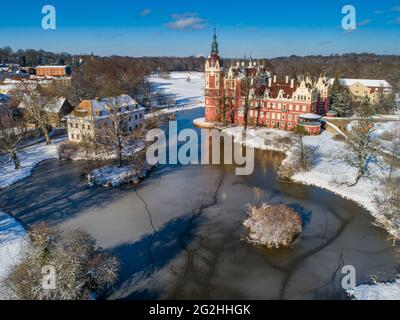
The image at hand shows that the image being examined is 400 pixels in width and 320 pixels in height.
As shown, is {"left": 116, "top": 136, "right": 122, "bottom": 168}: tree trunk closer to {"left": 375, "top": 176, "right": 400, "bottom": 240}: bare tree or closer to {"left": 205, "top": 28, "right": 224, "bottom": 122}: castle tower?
{"left": 375, "top": 176, "right": 400, "bottom": 240}: bare tree

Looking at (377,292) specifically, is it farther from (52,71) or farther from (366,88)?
(52,71)

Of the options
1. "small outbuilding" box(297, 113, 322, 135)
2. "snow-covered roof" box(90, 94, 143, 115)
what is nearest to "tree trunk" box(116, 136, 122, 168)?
→ "snow-covered roof" box(90, 94, 143, 115)

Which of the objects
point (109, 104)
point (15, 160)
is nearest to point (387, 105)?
point (109, 104)

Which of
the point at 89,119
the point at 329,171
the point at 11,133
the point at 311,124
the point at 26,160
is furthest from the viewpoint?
the point at 311,124

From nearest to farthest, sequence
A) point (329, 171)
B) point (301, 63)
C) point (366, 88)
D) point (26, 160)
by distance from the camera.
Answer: point (329, 171), point (26, 160), point (366, 88), point (301, 63)

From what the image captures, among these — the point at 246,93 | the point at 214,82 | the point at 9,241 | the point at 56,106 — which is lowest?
the point at 9,241
